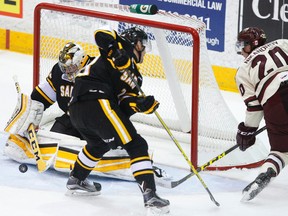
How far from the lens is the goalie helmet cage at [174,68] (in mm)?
5887

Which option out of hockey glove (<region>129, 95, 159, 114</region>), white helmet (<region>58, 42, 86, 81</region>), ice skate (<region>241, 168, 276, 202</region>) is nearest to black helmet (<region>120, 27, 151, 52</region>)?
hockey glove (<region>129, 95, 159, 114</region>)

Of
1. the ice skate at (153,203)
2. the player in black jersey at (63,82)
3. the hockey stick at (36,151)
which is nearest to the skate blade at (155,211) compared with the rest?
the ice skate at (153,203)

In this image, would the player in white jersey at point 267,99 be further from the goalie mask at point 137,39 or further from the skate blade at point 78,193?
the skate blade at point 78,193

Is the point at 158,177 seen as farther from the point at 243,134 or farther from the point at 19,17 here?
the point at 19,17

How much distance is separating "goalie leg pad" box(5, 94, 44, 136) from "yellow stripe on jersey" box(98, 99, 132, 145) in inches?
33.5

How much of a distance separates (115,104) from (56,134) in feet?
2.56

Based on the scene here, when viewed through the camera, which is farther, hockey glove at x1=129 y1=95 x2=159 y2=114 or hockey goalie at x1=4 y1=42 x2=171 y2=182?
hockey goalie at x1=4 y1=42 x2=171 y2=182

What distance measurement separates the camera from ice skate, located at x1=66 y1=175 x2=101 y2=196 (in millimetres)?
5516

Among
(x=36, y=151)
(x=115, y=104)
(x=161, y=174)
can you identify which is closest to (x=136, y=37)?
(x=115, y=104)

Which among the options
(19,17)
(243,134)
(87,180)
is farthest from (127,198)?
(19,17)

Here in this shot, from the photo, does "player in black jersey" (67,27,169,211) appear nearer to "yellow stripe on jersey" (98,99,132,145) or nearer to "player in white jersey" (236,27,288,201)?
"yellow stripe on jersey" (98,99,132,145)

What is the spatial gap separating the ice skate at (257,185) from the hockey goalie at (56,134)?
540mm

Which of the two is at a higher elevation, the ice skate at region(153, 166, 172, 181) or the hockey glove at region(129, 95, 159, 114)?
the hockey glove at region(129, 95, 159, 114)

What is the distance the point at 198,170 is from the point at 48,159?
0.86 metres
